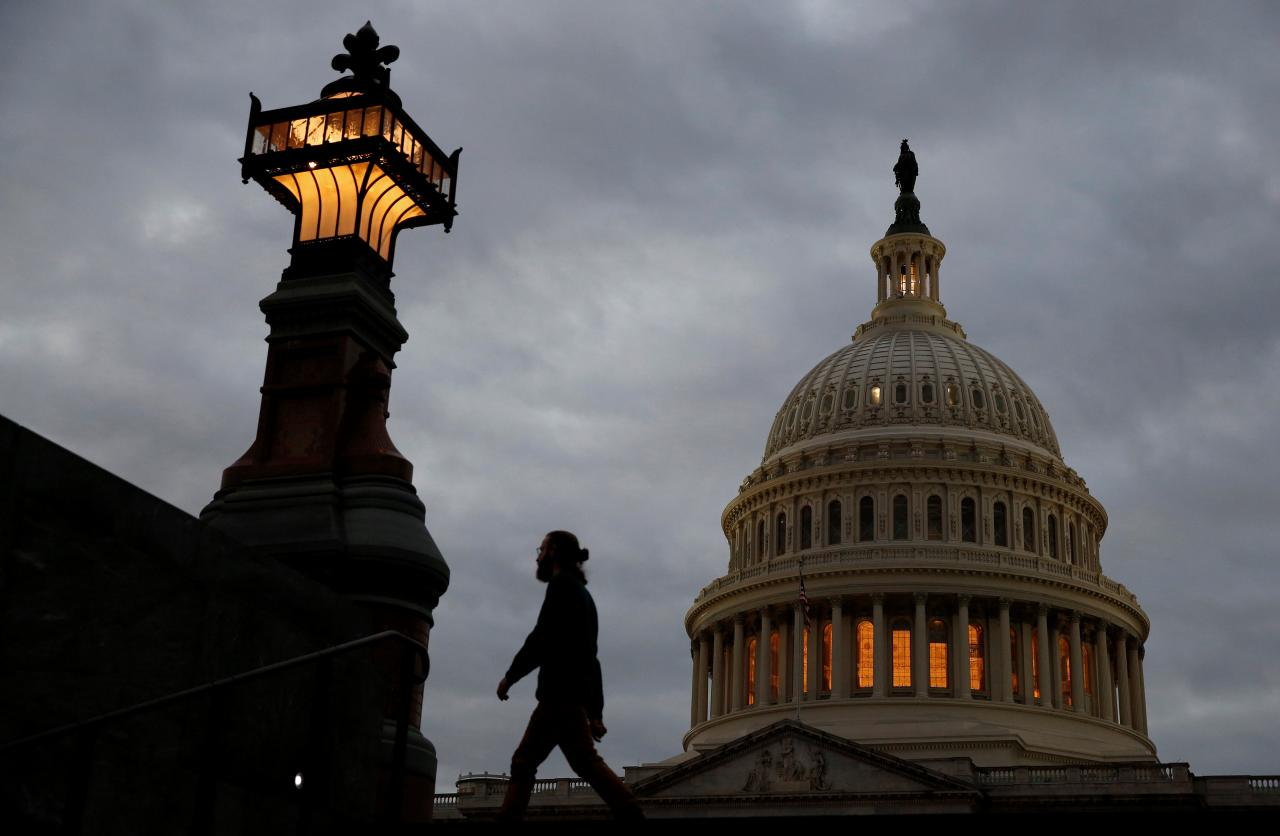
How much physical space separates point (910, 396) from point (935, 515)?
8471mm

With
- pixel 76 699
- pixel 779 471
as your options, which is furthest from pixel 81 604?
pixel 779 471

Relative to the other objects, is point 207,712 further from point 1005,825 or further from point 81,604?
point 1005,825

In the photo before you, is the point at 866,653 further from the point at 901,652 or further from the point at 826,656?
the point at 826,656

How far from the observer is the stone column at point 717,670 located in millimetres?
92688

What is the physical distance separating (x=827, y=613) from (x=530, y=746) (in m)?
78.9

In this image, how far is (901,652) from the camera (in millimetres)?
87438

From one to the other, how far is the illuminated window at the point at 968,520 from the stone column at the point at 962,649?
4932 mm

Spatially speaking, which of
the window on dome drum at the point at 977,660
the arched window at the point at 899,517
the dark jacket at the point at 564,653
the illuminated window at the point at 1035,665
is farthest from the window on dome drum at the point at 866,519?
the dark jacket at the point at 564,653

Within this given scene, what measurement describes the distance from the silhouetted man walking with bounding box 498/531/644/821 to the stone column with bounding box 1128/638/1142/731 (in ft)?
283

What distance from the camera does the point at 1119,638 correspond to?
302 feet

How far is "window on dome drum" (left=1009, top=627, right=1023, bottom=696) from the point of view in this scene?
85.9 m

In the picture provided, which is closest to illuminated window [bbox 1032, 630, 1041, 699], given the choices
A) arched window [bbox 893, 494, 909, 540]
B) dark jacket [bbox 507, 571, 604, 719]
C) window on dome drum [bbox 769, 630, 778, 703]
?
arched window [bbox 893, 494, 909, 540]

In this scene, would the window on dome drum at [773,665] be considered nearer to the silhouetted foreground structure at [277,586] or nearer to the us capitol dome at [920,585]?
the us capitol dome at [920,585]

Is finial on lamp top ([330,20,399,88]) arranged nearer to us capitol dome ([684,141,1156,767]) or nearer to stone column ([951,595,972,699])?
us capitol dome ([684,141,1156,767])
